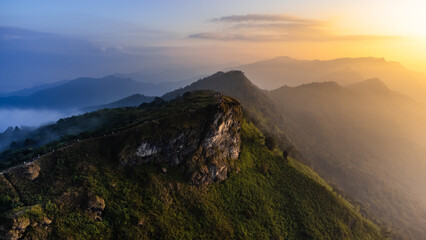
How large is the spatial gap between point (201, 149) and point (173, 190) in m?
16.8

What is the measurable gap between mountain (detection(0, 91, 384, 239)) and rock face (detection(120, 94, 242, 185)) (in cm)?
32

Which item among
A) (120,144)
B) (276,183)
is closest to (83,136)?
(120,144)

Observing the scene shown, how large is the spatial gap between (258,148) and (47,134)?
130392 millimetres

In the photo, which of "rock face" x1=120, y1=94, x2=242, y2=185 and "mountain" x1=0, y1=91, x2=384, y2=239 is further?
"rock face" x1=120, y1=94, x2=242, y2=185

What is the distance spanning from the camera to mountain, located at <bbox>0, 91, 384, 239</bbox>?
175ft

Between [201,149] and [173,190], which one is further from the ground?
[201,149]

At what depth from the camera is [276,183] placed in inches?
3770

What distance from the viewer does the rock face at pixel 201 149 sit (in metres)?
73.6

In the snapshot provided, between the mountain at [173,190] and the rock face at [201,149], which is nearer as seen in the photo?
the mountain at [173,190]

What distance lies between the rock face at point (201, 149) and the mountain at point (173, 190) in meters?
0.32

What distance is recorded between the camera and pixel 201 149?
82.1 m

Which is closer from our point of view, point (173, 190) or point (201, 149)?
point (173, 190)

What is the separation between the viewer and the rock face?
2899 inches

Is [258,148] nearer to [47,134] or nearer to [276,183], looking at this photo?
[276,183]
